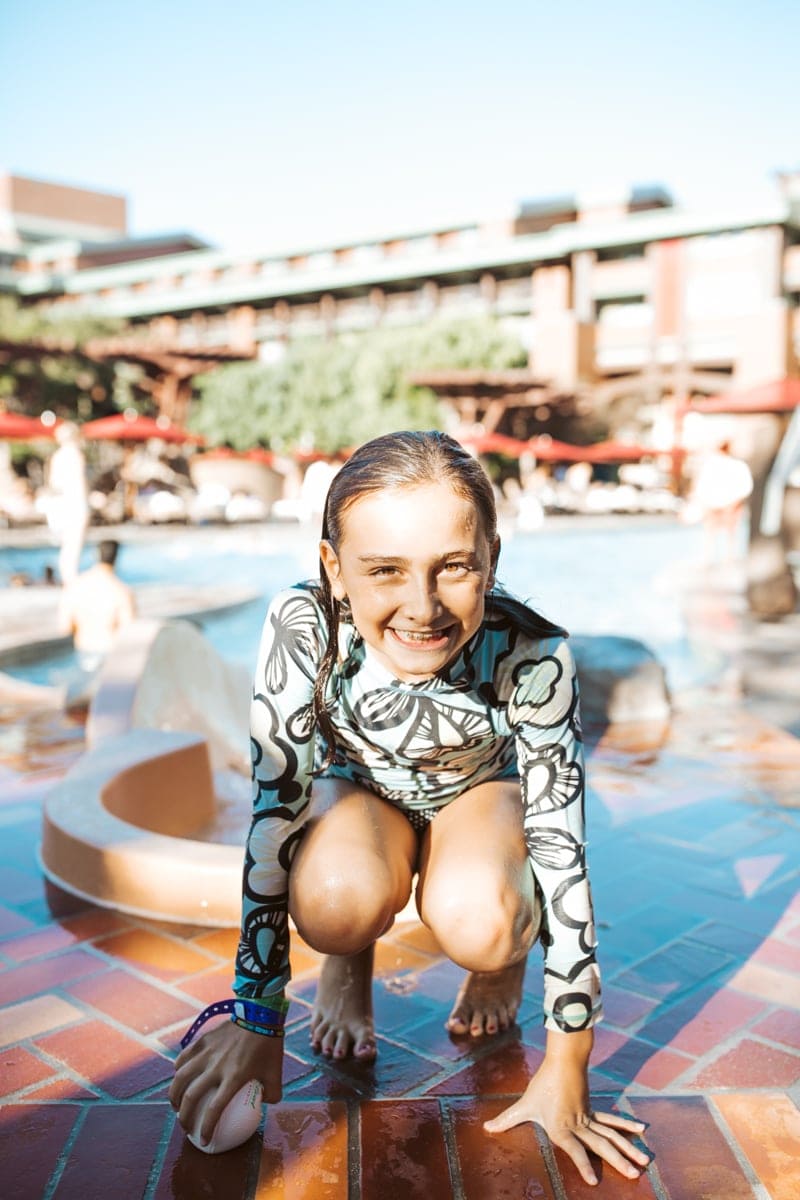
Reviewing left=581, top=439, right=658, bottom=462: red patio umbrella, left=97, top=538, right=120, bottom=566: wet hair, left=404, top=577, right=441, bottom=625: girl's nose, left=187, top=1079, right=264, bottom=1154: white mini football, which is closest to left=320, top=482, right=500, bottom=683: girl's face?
left=404, top=577, right=441, bottom=625: girl's nose

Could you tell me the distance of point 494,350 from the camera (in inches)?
1336

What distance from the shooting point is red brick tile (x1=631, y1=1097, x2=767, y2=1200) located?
146 cm

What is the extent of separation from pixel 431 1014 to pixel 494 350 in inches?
1310

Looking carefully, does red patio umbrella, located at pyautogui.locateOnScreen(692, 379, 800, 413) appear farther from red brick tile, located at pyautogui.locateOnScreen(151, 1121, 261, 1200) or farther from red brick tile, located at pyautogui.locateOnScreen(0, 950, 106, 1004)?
red brick tile, located at pyautogui.locateOnScreen(151, 1121, 261, 1200)

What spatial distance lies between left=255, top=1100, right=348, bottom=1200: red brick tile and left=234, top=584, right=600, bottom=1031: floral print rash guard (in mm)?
225

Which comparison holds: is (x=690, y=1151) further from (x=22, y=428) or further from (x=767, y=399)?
(x=22, y=428)

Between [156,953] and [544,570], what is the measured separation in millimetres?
11714

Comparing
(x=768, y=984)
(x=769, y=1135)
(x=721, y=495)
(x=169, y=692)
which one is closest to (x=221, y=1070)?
(x=769, y=1135)

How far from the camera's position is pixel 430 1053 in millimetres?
1836

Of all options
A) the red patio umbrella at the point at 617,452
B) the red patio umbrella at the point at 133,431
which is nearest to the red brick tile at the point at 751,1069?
A: the red patio umbrella at the point at 133,431

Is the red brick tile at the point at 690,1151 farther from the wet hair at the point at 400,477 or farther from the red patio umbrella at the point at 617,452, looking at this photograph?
the red patio umbrella at the point at 617,452

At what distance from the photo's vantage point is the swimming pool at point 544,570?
7.84 metres

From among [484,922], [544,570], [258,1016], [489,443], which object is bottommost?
[544,570]

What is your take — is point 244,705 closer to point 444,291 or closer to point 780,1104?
point 780,1104
